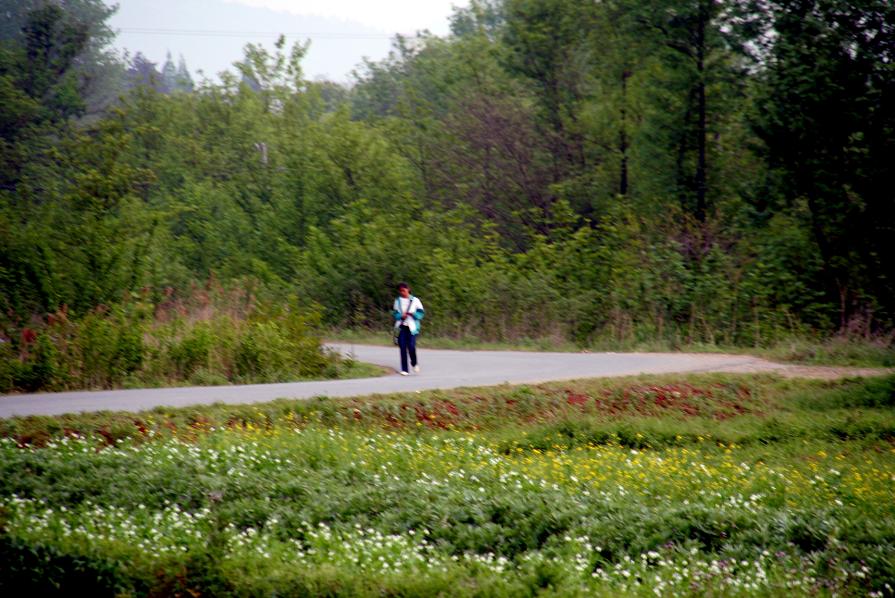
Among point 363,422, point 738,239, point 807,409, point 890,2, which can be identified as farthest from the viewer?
point 738,239

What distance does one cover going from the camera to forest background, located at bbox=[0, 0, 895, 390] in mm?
20703

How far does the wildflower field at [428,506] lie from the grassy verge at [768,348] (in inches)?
236

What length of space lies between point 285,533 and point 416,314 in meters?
11.2

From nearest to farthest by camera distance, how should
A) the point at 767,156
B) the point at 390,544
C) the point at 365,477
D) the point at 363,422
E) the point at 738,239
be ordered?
the point at 390,544
the point at 365,477
the point at 363,422
the point at 767,156
the point at 738,239

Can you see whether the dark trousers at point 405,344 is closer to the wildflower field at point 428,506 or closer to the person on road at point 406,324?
the person on road at point 406,324

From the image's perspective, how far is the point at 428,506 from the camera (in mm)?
9312

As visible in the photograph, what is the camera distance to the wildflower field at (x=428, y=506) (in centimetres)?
771

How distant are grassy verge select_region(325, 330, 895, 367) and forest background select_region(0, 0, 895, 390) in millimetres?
134

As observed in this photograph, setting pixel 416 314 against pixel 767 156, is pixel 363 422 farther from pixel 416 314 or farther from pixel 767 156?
pixel 767 156

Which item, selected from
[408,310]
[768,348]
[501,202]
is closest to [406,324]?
[408,310]

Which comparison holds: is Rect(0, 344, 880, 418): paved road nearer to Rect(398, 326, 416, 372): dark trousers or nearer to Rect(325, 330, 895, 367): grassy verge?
Rect(398, 326, 416, 372): dark trousers

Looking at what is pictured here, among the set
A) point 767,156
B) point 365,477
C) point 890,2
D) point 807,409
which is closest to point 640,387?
point 807,409

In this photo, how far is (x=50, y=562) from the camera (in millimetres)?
7734

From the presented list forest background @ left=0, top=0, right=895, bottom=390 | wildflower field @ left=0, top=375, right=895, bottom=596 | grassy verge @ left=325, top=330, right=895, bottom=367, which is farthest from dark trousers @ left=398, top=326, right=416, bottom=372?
grassy verge @ left=325, top=330, right=895, bottom=367
